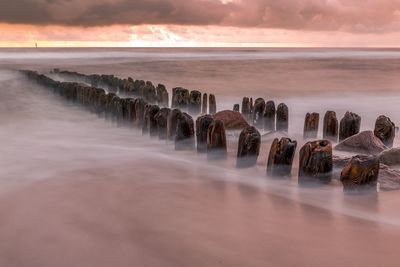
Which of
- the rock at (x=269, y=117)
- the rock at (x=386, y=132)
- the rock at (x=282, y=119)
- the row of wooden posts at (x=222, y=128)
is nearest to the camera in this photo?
the row of wooden posts at (x=222, y=128)

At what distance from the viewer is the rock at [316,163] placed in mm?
4344

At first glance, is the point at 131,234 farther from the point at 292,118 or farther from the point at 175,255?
the point at 292,118

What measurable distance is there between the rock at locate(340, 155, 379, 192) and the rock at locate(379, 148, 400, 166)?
3.94 feet

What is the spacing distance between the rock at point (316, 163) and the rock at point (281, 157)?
0.52 ft

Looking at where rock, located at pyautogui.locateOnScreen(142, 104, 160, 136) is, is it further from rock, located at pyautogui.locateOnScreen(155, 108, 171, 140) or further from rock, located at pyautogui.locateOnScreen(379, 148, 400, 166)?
rock, located at pyautogui.locateOnScreen(379, 148, 400, 166)

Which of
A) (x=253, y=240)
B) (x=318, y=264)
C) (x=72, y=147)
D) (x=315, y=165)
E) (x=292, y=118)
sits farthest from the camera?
(x=292, y=118)

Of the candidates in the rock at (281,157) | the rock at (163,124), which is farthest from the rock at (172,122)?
the rock at (281,157)

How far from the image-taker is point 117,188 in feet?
14.8

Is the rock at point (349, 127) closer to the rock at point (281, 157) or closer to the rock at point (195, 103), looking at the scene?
the rock at point (281, 157)

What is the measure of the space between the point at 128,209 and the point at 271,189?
4.77ft

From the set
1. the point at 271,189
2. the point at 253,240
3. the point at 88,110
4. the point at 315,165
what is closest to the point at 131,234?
the point at 253,240

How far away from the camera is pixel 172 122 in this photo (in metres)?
6.34

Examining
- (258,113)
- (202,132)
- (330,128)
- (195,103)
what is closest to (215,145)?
(202,132)

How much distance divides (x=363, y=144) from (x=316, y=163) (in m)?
1.89
